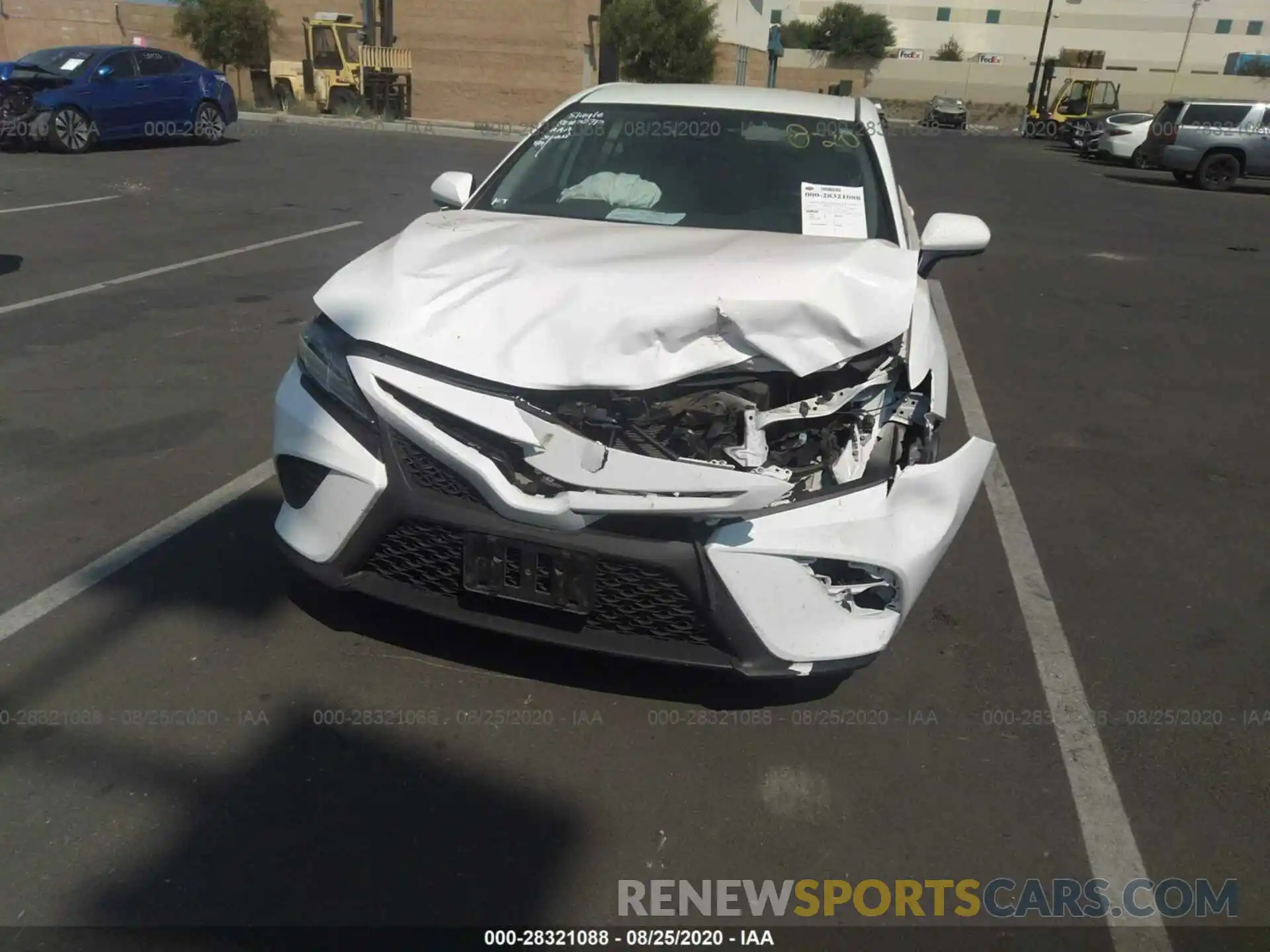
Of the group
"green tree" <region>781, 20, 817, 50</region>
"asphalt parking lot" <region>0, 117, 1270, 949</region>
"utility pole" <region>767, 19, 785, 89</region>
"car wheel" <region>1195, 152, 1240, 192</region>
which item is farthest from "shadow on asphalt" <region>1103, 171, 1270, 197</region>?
"green tree" <region>781, 20, 817, 50</region>

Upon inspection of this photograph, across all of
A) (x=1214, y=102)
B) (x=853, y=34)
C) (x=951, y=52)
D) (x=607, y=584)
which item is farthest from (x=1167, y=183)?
(x=951, y=52)

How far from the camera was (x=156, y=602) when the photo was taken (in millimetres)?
3367

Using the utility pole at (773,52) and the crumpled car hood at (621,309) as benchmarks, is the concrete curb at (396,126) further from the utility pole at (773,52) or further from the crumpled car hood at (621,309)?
the utility pole at (773,52)

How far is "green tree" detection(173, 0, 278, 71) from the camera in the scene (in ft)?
103

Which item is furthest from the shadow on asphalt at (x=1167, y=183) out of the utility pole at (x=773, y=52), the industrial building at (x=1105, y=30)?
the industrial building at (x=1105, y=30)

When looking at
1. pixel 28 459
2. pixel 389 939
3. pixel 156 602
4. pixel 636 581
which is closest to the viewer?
pixel 389 939

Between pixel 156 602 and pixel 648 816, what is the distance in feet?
6.03

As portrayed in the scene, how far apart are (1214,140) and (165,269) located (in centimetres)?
1970

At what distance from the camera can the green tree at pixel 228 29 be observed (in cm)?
3153

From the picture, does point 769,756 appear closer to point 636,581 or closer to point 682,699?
point 682,699

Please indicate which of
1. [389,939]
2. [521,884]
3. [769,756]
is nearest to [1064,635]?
[769,756]

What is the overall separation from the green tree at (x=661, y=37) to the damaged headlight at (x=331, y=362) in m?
32.3

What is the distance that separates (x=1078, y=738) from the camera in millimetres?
2992

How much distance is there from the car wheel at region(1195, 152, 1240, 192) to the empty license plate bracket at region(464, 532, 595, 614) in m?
22.0
